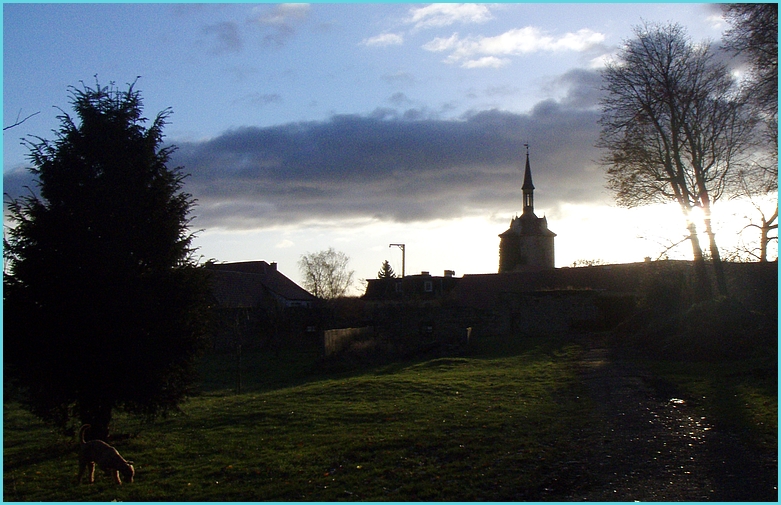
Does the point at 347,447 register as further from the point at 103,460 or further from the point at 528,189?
the point at 528,189

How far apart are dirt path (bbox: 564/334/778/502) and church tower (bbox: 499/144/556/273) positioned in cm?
6738

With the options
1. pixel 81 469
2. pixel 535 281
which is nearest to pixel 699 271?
pixel 81 469

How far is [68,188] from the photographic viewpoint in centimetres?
1238

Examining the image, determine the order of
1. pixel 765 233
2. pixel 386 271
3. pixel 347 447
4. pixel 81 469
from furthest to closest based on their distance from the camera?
pixel 386 271 → pixel 765 233 → pixel 347 447 → pixel 81 469

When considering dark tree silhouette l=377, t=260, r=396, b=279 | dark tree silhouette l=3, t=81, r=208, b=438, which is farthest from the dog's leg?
dark tree silhouette l=377, t=260, r=396, b=279

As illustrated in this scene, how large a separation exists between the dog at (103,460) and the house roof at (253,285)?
34.8 metres

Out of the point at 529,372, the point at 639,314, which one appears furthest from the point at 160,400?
the point at 639,314

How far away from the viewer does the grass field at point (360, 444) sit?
29.3ft

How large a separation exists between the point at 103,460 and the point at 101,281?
11.4ft

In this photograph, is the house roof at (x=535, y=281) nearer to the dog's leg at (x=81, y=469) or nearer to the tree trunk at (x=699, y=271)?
the tree trunk at (x=699, y=271)

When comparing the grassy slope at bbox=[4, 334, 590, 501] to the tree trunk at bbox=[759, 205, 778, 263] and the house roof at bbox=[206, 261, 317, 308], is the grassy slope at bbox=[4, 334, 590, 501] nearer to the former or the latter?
the tree trunk at bbox=[759, 205, 778, 263]

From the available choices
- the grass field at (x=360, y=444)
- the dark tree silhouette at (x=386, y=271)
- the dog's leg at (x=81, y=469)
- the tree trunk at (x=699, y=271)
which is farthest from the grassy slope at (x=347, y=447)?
the dark tree silhouette at (x=386, y=271)

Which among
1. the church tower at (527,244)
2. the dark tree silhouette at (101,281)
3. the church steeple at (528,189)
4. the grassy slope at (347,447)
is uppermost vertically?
the church steeple at (528,189)

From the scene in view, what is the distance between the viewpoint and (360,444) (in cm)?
1110
